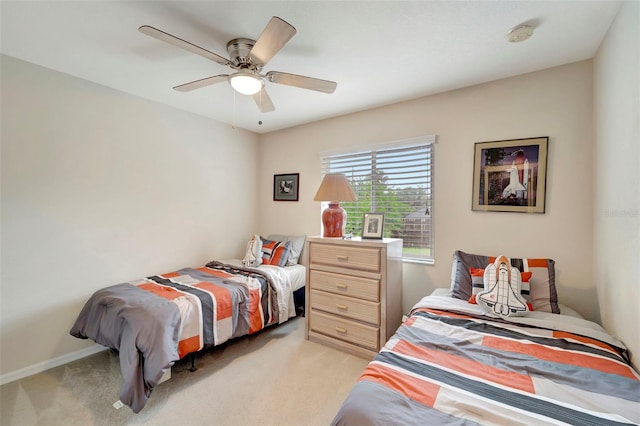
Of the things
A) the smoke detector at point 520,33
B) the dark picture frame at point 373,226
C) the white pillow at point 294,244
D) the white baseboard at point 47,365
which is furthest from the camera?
the white pillow at point 294,244

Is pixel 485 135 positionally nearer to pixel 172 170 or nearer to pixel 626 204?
pixel 626 204

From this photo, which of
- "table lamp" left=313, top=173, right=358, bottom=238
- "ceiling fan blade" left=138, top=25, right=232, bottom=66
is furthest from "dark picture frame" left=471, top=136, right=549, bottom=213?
"ceiling fan blade" left=138, top=25, right=232, bottom=66

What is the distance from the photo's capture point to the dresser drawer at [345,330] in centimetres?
238

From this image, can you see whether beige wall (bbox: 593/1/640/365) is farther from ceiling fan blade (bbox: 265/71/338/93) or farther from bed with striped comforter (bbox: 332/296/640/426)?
ceiling fan blade (bbox: 265/71/338/93)

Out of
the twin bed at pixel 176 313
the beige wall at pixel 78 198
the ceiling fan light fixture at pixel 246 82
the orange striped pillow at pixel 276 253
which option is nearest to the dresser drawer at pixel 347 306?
the twin bed at pixel 176 313

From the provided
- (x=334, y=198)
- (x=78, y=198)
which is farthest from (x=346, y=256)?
(x=78, y=198)

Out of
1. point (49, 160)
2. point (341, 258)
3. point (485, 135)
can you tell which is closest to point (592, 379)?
point (341, 258)

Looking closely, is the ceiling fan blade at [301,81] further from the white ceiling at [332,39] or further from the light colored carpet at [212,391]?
the light colored carpet at [212,391]

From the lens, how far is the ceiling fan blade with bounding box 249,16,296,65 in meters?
1.36

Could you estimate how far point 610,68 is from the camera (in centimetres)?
167

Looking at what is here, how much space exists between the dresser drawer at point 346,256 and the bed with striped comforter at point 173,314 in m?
0.57

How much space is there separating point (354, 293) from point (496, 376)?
56.4 inches

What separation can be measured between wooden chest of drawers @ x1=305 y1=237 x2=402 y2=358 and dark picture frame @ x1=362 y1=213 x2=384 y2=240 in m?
0.19

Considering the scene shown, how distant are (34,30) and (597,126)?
3861mm
